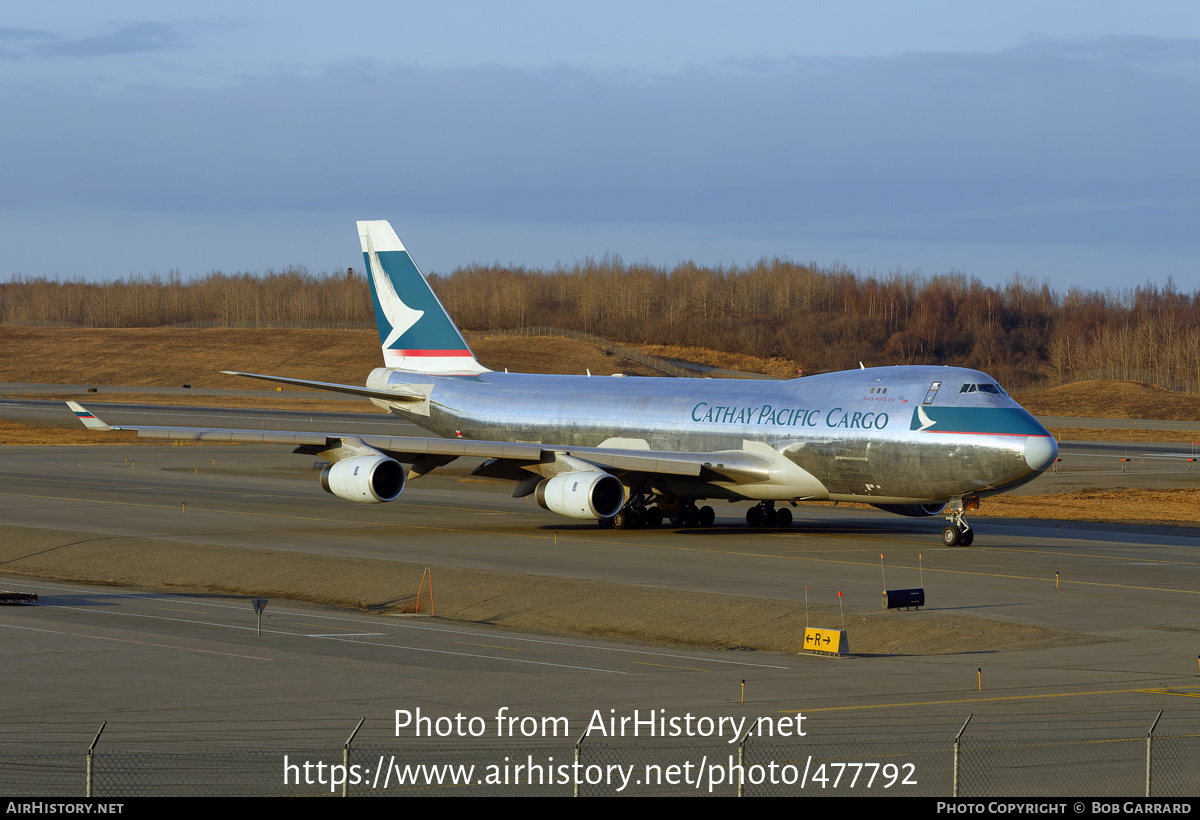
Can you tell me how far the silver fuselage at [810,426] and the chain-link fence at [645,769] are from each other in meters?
20.9

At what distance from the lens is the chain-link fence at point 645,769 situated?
570 inches

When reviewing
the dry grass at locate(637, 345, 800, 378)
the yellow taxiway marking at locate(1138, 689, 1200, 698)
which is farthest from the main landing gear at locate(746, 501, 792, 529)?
the dry grass at locate(637, 345, 800, 378)

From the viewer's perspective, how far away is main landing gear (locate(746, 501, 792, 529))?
45.3 meters

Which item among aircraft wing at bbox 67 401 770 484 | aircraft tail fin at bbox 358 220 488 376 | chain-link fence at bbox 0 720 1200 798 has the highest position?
aircraft tail fin at bbox 358 220 488 376

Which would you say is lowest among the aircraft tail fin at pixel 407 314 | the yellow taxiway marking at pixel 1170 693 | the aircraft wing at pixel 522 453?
the yellow taxiway marking at pixel 1170 693

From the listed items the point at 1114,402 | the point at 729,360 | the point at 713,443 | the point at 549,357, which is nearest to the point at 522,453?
the point at 713,443

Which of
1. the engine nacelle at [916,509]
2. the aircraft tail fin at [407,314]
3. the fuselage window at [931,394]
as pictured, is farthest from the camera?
the aircraft tail fin at [407,314]

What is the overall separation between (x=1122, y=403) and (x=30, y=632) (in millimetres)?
115085

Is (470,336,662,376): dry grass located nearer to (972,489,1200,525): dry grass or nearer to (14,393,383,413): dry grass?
(14,393,383,413): dry grass

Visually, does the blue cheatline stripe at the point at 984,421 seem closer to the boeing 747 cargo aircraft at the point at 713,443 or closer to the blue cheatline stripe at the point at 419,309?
the boeing 747 cargo aircraft at the point at 713,443

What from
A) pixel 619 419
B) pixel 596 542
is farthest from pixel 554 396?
pixel 596 542

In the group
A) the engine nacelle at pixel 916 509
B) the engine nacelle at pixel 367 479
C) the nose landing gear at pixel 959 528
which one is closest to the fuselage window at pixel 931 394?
the nose landing gear at pixel 959 528

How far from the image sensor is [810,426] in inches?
1606

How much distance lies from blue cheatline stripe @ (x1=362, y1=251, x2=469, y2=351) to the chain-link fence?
36774mm
